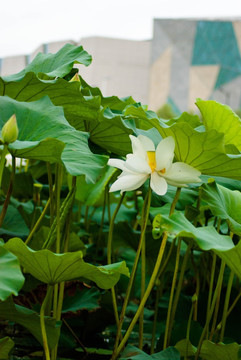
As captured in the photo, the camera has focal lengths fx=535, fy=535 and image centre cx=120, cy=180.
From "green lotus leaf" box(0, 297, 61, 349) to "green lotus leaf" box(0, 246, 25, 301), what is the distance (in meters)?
0.14

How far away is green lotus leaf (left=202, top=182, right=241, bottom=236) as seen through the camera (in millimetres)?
631

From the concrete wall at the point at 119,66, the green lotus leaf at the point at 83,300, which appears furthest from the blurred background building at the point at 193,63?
the green lotus leaf at the point at 83,300

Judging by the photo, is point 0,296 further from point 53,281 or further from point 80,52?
point 80,52

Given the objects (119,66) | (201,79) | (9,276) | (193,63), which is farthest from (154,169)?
(119,66)

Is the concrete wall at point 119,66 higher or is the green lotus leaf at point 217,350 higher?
the green lotus leaf at point 217,350

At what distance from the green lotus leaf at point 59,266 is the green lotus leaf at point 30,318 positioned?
6 cm

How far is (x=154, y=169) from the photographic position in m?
0.63

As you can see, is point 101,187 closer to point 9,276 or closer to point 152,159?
point 152,159

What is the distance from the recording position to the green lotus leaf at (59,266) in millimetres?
549

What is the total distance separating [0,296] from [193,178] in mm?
273

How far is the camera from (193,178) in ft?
2.06

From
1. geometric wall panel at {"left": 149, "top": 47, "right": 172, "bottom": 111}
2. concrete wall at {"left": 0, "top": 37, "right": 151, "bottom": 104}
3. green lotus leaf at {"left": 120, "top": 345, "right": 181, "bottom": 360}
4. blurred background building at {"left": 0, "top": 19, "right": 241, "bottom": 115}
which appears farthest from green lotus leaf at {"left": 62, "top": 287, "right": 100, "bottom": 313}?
concrete wall at {"left": 0, "top": 37, "right": 151, "bottom": 104}

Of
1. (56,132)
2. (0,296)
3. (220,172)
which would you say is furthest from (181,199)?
(0,296)

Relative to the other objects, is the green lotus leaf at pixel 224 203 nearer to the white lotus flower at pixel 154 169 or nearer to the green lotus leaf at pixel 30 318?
the white lotus flower at pixel 154 169
